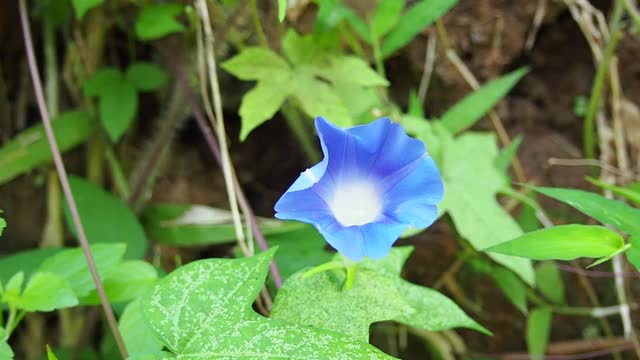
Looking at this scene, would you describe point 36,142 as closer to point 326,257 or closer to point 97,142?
point 97,142

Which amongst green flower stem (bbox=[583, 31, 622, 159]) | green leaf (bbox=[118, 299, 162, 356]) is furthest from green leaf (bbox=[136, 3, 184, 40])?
green flower stem (bbox=[583, 31, 622, 159])

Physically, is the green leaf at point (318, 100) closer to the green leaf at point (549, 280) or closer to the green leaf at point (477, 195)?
the green leaf at point (477, 195)

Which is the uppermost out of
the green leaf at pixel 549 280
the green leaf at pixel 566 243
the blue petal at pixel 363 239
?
the blue petal at pixel 363 239

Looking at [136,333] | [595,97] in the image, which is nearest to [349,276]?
[136,333]

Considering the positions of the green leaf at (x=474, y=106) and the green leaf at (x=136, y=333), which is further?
the green leaf at (x=474, y=106)

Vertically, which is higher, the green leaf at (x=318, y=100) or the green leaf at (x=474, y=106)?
the green leaf at (x=318, y=100)

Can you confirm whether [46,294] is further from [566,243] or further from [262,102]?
[566,243]

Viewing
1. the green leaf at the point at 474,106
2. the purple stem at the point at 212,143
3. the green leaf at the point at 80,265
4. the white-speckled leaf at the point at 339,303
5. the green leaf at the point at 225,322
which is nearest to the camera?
the green leaf at the point at 225,322

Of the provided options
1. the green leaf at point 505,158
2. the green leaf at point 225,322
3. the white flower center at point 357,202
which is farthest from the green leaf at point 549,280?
the green leaf at point 225,322
